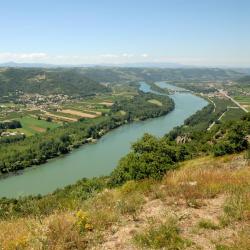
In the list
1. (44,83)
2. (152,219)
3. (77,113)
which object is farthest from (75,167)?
(44,83)

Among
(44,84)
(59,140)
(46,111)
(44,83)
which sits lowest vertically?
(46,111)

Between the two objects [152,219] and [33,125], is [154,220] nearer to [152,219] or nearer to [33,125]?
[152,219]

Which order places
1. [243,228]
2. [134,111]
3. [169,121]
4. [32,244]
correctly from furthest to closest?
1. [134,111]
2. [169,121]
3. [243,228]
4. [32,244]

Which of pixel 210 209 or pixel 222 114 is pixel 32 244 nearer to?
pixel 210 209

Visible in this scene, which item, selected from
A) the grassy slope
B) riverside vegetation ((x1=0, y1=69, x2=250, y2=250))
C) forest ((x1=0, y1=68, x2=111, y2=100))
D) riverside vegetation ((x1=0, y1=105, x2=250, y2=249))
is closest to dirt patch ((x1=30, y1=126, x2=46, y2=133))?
forest ((x1=0, y1=68, x2=111, y2=100))

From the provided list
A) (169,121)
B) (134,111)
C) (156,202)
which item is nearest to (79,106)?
(134,111)

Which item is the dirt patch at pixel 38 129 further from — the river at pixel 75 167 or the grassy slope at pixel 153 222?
the grassy slope at pixel 153 222
